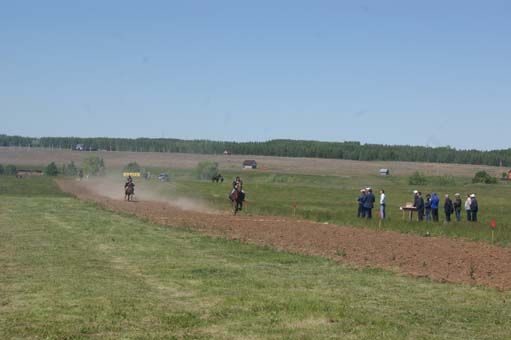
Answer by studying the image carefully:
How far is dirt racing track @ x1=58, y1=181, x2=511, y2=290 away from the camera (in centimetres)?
1972

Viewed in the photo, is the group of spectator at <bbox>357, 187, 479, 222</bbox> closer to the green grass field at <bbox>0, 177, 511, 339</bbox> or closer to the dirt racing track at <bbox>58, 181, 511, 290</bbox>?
the dirt racing track at <bbox>58, 181, 511, 290</bbox>

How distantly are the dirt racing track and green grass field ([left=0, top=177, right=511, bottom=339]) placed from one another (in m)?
1.21

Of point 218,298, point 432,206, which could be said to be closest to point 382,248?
point 218,298

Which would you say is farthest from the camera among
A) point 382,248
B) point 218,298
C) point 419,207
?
point 419,207

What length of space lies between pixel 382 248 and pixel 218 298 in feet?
37.5

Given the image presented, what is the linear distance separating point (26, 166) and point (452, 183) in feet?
264

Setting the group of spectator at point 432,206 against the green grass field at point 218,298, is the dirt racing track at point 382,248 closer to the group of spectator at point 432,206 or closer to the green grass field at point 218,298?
the green grass field at point 218,298

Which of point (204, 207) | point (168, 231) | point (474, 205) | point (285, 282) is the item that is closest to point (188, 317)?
point (285, 282)

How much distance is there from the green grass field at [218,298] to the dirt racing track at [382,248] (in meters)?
1.21

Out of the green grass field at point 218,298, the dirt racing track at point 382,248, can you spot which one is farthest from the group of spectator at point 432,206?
the green grass field at point 218,298

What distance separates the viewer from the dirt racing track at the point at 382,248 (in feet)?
64.7

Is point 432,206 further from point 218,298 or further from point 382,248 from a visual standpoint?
point 218,298

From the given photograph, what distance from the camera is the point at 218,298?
14.8 metres

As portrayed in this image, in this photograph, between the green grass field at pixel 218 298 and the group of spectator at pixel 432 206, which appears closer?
the green grass field at pixel 218 298
